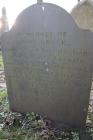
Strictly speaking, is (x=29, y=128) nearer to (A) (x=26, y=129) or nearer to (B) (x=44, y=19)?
(A) (x=26, y=129)

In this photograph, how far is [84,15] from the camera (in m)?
8.34

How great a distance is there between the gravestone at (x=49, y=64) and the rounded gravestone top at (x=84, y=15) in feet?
13.4

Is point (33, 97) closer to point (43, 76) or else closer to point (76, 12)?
point (43, 76)

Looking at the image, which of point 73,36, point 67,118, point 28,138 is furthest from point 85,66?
point 28,138

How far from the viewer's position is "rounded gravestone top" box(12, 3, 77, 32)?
4.03 metres

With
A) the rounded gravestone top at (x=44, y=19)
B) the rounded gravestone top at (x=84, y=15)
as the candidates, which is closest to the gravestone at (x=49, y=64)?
the rounded gravestone top at (x=44, y=19)

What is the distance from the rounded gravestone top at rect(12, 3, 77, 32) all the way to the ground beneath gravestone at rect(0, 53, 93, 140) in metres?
1.24

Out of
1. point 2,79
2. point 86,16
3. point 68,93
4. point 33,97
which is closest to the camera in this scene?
point 68,93

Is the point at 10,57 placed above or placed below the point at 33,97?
above

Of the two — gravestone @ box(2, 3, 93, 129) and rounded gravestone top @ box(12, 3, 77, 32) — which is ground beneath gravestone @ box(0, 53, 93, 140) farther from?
rounded gravestone top @ box(12, 3, 77, 32)

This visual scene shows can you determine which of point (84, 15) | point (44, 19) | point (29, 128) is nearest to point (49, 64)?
point (44, 19)

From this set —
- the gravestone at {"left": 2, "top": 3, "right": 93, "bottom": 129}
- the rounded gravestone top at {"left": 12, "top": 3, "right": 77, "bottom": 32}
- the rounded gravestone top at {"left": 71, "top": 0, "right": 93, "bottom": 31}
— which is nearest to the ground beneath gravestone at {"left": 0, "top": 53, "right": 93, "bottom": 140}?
the gravestone at {"left": 2, "top": 3, "right": 93, "bottom": 129}

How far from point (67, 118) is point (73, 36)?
113 cm

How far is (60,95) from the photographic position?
13.9ft
